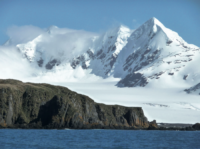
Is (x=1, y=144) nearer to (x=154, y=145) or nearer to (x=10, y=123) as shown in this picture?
(x=154, y=145)

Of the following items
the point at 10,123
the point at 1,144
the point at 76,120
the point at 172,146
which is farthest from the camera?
the point at 76,120

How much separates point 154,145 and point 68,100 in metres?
82.5

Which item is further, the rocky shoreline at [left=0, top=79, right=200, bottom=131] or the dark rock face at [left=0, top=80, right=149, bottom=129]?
the dark rock face at [left=0, top=80, right=149, bottom=129]

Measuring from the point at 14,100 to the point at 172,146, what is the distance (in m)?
82.8

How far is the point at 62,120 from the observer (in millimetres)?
175000

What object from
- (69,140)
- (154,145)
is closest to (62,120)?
(69,140)

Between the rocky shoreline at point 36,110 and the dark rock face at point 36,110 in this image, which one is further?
the dark rock face at point 36,110

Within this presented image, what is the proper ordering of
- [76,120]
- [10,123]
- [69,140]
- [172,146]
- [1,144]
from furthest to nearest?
1. [76,120]
2. [10,123]
3. [69,140]
4. [172,146]
5. [1,144]

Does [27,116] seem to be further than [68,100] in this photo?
No

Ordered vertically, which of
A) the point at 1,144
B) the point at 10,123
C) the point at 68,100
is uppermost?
the point at 68,100

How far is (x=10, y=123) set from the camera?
548ft

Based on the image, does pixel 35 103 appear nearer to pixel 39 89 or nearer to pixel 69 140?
pixel 39 89

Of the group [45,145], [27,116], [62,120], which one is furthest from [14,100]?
[45,145]

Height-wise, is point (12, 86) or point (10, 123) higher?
point (12, 86)
